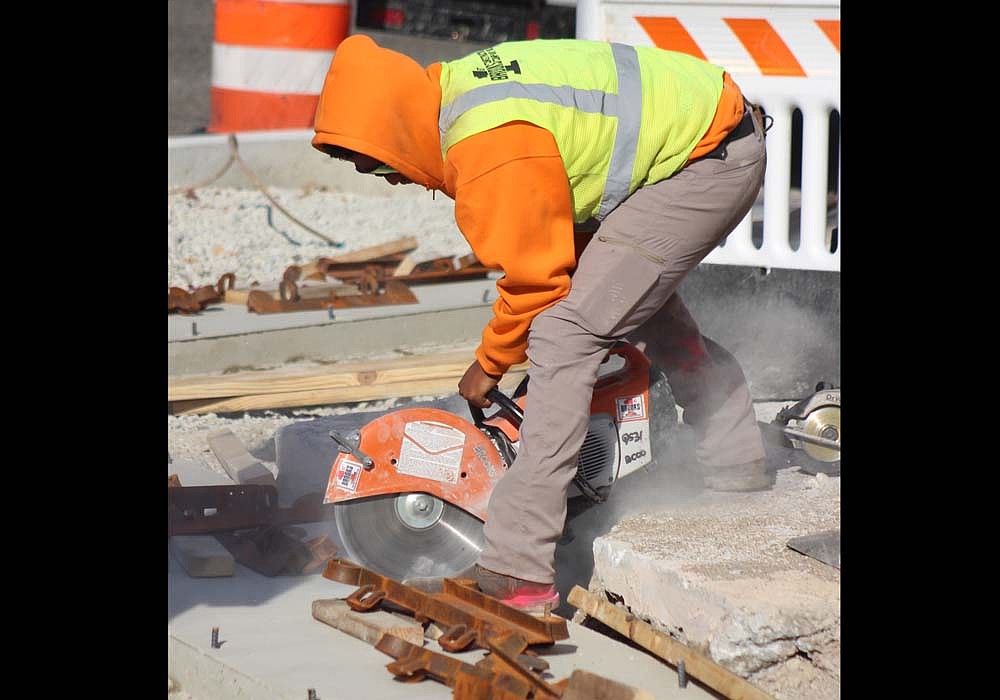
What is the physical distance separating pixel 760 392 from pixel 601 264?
2176 millimetres

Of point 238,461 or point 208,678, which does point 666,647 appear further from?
point 238,461

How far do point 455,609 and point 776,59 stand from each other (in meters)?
2.85

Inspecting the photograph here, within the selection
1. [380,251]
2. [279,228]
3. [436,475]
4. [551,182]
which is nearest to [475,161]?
[551,182]

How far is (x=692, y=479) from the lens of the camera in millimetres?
4332

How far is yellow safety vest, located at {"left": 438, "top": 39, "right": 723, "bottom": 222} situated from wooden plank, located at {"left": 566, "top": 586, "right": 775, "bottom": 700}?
1.12 metres

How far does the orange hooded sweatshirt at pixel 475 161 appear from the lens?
3.34 meters

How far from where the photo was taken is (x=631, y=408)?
4121 mm

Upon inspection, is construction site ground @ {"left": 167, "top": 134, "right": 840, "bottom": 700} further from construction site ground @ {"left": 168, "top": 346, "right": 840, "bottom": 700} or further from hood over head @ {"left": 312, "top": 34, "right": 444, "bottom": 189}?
hood over head @ {"left": 312, "top": 34, "right": 444, "bottom": 189}

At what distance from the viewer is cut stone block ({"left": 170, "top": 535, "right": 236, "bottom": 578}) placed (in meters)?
4.18

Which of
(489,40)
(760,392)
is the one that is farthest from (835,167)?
(489,40)

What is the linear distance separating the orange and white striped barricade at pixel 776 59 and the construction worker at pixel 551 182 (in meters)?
1.42

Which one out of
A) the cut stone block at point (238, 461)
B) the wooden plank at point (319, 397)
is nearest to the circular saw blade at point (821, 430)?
the wooden plank at point (319, 397)

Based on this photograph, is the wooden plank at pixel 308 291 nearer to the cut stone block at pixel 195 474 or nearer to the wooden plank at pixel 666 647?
the cut stone block at pixel 195 474
